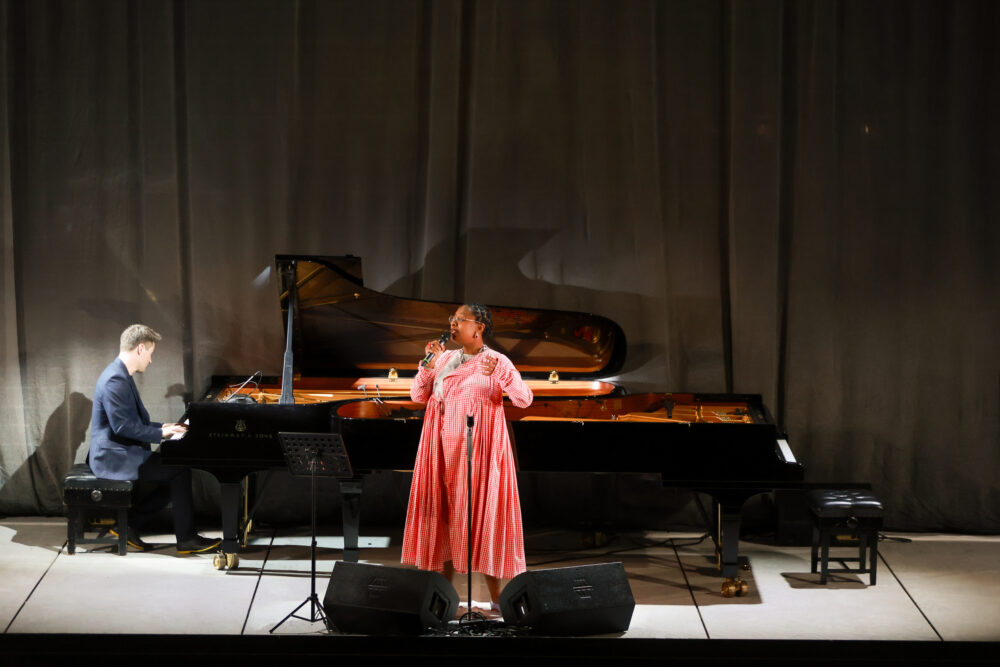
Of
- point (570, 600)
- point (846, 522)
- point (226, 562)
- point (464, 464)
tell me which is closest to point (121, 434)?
point (226, 562)

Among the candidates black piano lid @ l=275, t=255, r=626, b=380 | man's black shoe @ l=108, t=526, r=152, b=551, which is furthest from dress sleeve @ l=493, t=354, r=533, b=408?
man's black shoe @ l=108, t=526, r=152, b=551

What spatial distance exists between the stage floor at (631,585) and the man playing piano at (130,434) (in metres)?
0.26

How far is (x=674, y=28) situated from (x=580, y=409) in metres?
2.29

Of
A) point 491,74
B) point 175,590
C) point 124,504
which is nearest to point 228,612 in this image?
point 175,590

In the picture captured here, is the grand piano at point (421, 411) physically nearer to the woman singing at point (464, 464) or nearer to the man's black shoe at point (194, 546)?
the man's black shoe at point (194, 546)

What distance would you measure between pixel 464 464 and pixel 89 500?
212 cm

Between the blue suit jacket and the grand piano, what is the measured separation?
1.19 feet

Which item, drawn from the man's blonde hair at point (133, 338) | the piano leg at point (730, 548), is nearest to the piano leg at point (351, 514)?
the man's blonde hair at point (133, 338)

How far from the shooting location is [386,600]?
14.1ft

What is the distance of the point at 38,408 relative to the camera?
6453 millimetres

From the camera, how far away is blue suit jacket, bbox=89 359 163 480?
561 cm

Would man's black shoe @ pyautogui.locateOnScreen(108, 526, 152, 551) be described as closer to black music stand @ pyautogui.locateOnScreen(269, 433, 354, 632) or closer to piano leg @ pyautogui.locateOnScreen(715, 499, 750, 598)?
black music stand @ pyautogui.locateOnScreen(269, 433, 354, 632)

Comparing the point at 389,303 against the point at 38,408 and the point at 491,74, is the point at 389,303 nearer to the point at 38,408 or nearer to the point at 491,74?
the point at 491,74

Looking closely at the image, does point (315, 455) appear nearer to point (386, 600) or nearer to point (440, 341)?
point (386, 600)
